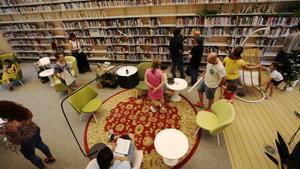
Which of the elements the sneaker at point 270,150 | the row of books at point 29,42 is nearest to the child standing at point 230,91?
the sneaker at point 270,150

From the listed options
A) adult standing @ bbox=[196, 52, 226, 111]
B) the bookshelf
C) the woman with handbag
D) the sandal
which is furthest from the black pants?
adult standing @ bbox=[196, 52, 226, 111]

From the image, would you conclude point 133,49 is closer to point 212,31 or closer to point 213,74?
point 212,31

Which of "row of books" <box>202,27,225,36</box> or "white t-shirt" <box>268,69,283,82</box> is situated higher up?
"row of books" <box>202,27,225,36</box>

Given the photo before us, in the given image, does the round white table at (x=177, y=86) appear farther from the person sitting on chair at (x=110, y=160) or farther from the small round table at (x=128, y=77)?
the person sitting on chair at (x=110, y=160)

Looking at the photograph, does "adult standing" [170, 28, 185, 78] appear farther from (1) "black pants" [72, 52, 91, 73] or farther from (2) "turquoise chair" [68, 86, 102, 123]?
(1) "black pants" [72, 52, 91, 73]

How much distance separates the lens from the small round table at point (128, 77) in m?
4.67

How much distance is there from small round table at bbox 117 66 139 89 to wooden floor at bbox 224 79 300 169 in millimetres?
2710

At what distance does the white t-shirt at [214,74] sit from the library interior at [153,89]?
0.02m

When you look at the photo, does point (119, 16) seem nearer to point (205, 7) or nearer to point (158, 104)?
point (205, 7)

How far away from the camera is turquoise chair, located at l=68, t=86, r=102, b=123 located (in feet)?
11.8

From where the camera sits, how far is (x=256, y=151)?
2988 mm

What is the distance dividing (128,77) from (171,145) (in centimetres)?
253

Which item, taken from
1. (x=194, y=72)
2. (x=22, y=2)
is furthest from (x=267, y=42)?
(x=22, y=2)

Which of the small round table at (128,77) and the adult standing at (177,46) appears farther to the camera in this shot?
the small round table at (128,77)
